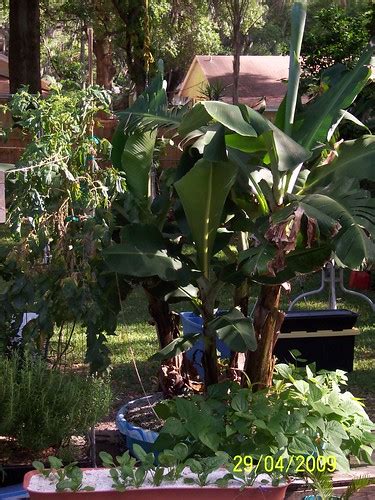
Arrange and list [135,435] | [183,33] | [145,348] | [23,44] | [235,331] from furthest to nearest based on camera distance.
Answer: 1. [183,33]
2. [23,44]
3. [145,348]
4. [135,435]
5. [235,331]

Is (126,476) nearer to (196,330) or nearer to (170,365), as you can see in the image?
(170,365)

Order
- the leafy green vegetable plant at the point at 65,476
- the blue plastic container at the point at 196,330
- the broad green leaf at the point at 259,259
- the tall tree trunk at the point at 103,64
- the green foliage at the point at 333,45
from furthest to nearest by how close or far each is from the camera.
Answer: the tall tree trunk at the point at 103,64, the green foliage at the point at 333,45, the blue plastic container at the point at 196,330, the broad green leaf at the point at 259,259, the leafy green vegetable plant at the point at 65,476

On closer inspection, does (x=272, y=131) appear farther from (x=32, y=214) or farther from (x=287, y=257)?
(x=32, y=214)

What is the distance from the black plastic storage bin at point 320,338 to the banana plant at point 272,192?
1.95 meters

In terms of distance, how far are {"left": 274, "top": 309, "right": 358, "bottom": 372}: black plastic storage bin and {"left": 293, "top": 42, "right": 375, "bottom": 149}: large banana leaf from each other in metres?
2.38

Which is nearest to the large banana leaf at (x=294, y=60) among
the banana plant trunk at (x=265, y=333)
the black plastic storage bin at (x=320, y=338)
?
the banana plant trunk at (x=265, y=333)

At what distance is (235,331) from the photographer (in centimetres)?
431

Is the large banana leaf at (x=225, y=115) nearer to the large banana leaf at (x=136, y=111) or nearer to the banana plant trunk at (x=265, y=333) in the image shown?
the large banana leaf at (x=136, y=111)

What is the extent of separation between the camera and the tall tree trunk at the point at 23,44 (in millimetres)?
16312

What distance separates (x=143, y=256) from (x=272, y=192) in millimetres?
767

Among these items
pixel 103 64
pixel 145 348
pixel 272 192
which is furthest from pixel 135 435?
pixel 103 64

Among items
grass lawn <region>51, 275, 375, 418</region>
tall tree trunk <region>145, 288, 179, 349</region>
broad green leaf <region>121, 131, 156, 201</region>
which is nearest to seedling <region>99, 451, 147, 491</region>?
grass lawn <region>51, 275, 375, 418</region>

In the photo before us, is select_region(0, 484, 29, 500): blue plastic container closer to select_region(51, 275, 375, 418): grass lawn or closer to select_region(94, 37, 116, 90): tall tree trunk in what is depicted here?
select_region(51, 275, 375, 418): grass lawn

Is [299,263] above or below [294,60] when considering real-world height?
below
